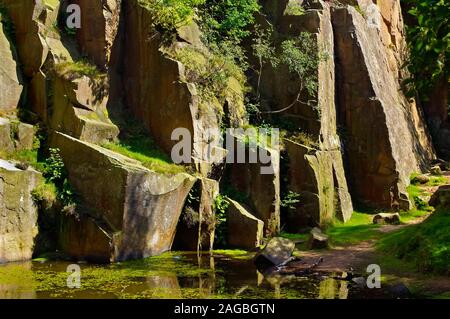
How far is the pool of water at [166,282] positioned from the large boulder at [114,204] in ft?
2.37

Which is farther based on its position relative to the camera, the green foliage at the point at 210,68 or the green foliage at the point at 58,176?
the green foliage at the point at 210,68

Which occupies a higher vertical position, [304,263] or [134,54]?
[134,54]

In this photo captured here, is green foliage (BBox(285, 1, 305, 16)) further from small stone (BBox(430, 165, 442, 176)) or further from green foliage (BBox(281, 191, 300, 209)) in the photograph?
small stone (BBox(430, 165, 442, 176))

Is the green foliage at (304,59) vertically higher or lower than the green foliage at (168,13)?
lower

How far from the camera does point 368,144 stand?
1117 inches

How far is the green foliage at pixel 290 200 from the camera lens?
906 inches

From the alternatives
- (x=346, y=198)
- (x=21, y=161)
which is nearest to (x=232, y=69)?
(x=346, y=198)

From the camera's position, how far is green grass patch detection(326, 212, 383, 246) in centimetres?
2161

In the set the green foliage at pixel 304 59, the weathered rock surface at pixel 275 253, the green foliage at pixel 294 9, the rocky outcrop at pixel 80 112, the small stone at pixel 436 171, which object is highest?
the green foliage at pixel 294 9

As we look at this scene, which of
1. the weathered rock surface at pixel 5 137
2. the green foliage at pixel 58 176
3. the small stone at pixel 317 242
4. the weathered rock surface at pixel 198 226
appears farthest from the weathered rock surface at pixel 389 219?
the weathered rock surface at pixel 5 137

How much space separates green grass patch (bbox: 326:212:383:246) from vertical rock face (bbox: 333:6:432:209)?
6.58 feet

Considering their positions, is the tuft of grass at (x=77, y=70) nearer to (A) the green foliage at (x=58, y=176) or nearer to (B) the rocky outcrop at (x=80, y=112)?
(B) the rocky outcrop at (x=80, y=112)
